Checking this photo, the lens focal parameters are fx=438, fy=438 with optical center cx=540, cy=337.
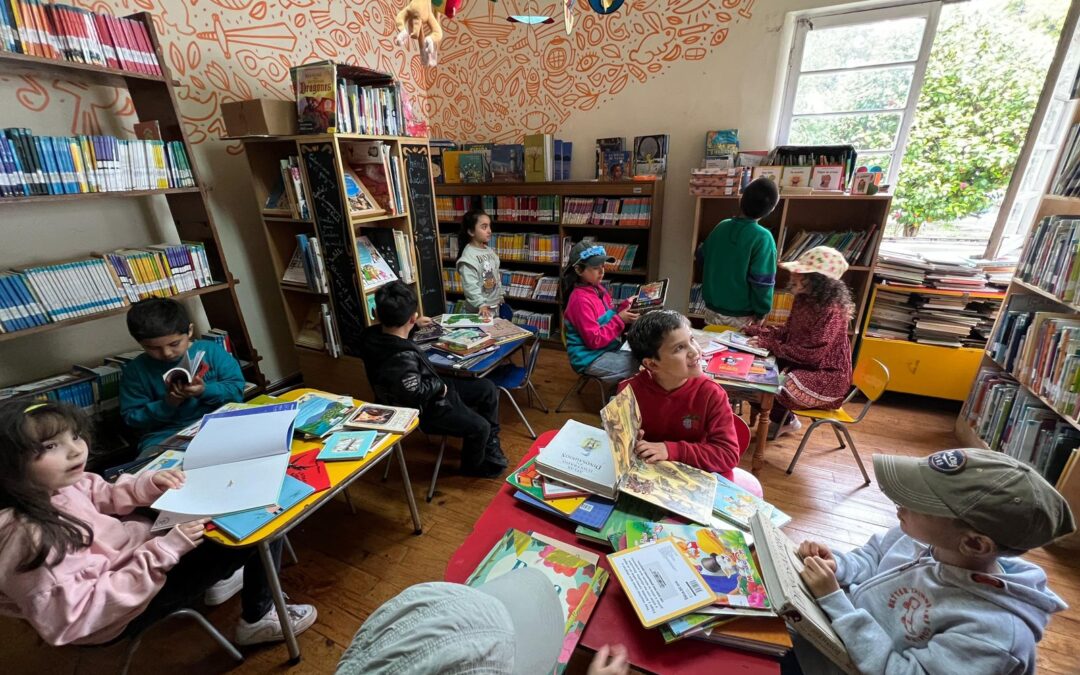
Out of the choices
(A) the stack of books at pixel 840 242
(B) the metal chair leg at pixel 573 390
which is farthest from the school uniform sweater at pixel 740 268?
(B) the metal chair leg at pixel 573 390

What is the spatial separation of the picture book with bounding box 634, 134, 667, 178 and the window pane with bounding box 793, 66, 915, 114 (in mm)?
1047

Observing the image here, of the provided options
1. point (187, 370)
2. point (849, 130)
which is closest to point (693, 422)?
point (187, 370)

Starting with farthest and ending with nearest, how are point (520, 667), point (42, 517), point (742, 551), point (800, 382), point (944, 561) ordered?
point (800, 382), point (42, 517), point (742, 551), point (944, 561), point (520, 667)

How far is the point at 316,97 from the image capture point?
8.45ft

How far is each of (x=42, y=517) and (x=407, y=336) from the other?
141 centimetres

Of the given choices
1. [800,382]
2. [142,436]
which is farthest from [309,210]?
[800,382]

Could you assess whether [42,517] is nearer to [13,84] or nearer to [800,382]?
[13,84]

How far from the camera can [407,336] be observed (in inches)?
92.0

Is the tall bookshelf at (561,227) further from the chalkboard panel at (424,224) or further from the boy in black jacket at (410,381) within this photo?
the boy in black jacket at (410,381)

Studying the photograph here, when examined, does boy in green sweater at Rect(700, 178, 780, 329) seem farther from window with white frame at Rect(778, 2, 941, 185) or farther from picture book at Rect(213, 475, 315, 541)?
picture book at Rect(213, 475, 315, 541)

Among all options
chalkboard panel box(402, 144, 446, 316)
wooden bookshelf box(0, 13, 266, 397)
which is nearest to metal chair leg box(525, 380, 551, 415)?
chalkboard panel box(402, 144, 446, 316)

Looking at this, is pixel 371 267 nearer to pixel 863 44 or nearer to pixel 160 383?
pixel 160 383

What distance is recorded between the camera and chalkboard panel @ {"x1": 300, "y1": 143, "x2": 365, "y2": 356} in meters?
2.65

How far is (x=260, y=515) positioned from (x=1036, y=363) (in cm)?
369
